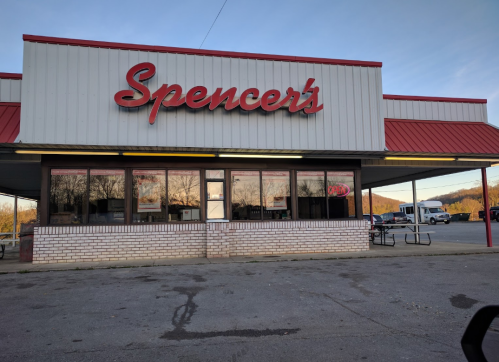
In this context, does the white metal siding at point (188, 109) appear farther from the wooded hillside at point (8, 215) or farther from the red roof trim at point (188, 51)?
the wooded hillside at point (8, 215)

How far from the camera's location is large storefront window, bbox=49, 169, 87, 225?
12.6 metres

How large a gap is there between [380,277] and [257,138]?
6.04 metres

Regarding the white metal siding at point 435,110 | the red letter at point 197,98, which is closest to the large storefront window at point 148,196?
the red letter at point 197,98

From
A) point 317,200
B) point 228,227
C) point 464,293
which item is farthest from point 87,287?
point 317,200

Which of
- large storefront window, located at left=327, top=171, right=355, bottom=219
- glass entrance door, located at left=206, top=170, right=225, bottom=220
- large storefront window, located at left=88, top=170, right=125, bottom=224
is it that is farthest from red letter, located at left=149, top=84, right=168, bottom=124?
large storefront window, located at left=327, top=171, right=355, bottom=219

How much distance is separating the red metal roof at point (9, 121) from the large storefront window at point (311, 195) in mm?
9254

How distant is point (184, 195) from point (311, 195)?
4.58m

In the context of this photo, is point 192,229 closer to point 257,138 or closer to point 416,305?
point 257,138

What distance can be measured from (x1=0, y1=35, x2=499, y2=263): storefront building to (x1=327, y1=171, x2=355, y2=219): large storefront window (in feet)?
0.13

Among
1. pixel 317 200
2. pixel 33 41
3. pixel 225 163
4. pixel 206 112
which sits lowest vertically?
pixel 317 200

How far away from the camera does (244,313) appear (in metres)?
6.29

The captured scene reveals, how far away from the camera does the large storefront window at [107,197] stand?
12.8m

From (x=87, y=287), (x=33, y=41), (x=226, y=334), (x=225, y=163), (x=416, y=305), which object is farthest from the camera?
(x=225, y=163)

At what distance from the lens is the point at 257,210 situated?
13.9 meters
